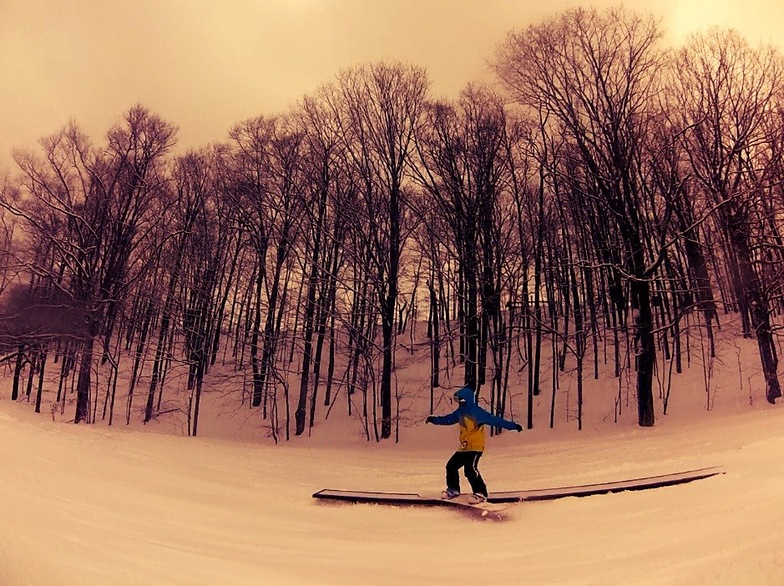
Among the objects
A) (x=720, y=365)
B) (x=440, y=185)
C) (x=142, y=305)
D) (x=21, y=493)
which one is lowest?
(x=21, y=493)

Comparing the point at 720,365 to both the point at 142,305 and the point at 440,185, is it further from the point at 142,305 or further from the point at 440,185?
the point at 142,305

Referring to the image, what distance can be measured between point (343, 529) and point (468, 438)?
255 centimetres

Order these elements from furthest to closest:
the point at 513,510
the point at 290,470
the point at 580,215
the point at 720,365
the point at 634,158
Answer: the point at 580,215, the point at 720,365, the point at 634,158, the point at 290,470, the point at 513,510

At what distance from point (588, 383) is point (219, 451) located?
64.7ft

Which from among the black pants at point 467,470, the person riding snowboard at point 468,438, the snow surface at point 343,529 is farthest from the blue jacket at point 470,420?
the snow surface at point 343,529

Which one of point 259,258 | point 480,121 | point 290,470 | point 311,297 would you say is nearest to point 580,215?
point 480,121

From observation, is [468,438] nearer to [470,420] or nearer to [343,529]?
[470,420]

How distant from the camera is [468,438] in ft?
24.4

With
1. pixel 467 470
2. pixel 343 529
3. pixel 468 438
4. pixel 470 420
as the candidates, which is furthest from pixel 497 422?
pixel 343 529

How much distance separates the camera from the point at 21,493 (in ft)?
12.9

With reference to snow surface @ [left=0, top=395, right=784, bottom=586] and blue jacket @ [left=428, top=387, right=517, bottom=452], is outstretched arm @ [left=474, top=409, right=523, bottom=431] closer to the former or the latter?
blue jacket @ [left=428, top=387, right=517, bottom=452]

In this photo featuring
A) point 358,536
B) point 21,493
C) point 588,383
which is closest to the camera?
point 21,493

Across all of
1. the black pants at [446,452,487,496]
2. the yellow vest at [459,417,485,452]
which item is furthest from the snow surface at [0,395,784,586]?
the yellow vest at [459,417,485,452]

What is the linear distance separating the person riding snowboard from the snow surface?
0.61 meters
